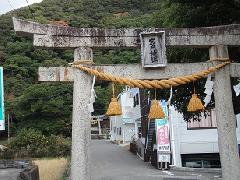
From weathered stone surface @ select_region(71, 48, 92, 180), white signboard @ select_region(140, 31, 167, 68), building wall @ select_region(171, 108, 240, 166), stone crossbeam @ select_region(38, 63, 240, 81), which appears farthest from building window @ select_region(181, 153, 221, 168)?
weathered stone surface @ select_region(71, 48, 92, 180)

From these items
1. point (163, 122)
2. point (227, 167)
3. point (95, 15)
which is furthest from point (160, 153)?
point (95, 15)

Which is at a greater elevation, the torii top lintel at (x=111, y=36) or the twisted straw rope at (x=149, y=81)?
the torii top lintel at (x=111, y=36)

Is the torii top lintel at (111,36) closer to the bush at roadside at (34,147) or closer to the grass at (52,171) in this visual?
the grass at (52,171)

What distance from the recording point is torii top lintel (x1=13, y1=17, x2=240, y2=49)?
7.27m

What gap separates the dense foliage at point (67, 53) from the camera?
895cm

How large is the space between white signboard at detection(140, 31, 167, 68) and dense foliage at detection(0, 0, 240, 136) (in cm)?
120

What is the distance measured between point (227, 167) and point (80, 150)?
2925 millimetres

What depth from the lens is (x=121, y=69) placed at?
7492 millimetres

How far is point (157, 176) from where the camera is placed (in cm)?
1695

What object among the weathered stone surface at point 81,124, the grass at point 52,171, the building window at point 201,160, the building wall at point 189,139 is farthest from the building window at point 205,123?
the weathered stone surface at point 81,124

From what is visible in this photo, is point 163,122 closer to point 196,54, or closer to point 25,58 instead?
point 196,54

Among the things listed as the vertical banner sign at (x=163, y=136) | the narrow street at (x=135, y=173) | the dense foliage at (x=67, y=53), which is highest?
the dense foliage at (x=67, y=53)

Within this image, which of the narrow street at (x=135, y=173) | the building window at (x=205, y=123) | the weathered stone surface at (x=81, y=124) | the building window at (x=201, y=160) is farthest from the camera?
the building window at (x=201, y=160)

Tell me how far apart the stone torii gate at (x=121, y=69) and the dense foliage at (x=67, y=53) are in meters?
0.97
